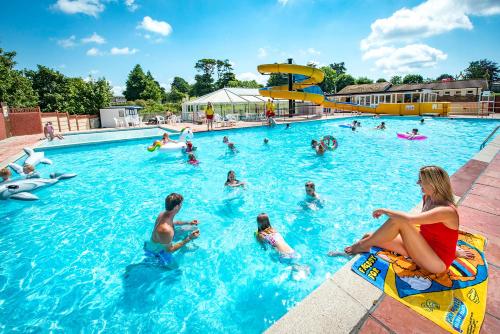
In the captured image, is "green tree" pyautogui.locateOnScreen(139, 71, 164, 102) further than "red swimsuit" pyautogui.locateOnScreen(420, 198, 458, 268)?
Yes

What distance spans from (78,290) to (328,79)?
6475 cm

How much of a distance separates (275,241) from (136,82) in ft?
183

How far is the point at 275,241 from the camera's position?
13.9 feet

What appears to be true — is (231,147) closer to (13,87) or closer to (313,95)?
(313,95)

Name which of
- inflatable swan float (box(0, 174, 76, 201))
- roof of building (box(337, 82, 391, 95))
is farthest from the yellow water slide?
inflatable swan float (box(0, 174, 76, 201))

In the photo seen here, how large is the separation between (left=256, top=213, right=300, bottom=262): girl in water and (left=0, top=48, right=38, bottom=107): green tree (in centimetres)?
2921

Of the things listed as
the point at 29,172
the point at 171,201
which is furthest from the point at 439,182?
the point at 29,172

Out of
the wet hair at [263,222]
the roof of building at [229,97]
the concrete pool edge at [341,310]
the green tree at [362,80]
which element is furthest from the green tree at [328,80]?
the concrete pool edge at [341,310]

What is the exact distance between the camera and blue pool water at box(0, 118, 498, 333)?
3309 millimetres

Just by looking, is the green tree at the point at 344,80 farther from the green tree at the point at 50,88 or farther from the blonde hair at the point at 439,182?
the blonde hair at the point at 439,182

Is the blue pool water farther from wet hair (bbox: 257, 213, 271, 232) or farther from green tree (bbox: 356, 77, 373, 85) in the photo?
green tree (bbox: 356, 77, 373, 85)

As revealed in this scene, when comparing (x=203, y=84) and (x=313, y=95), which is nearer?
(x=313, y=95)

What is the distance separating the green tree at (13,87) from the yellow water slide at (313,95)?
917 inches

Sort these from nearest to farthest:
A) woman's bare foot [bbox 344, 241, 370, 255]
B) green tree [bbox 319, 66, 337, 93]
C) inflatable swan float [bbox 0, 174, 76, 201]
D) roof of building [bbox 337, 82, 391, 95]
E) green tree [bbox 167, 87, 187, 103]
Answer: woman's bare foot [bbox 344, 241, 370, 255] → inflatable swan float [bbox 0, 174, 76, 201] → roof of building [bbox 337, 82, 391, 95] → green tree [bbox 167, 87, 187, 103] → green tree [bbox 319, 66, 337, 93]
